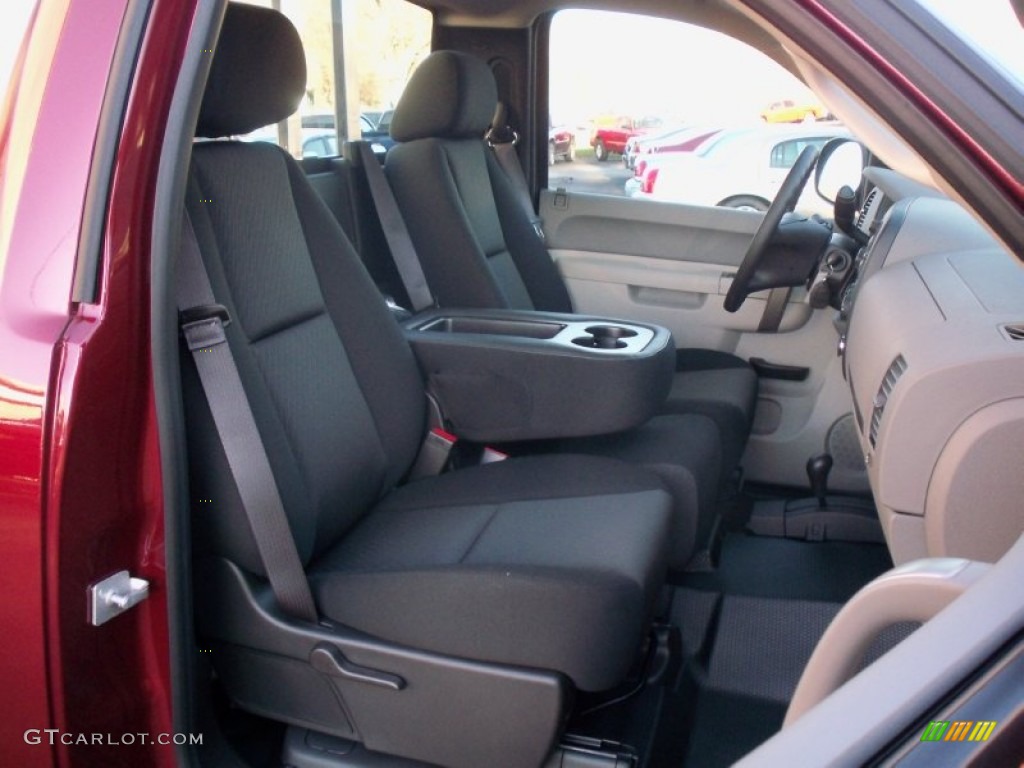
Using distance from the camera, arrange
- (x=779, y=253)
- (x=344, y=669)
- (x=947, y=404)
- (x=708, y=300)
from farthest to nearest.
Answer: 1. (x=708, y=300)
2. (x=779, y=253)
3. (x=344, y=669)
4. (x=947, y=404)

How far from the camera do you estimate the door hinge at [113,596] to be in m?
1.12

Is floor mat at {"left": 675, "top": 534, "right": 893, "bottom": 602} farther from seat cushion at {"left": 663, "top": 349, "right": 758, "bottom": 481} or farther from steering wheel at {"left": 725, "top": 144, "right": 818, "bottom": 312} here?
steering wheel at {"left": 725, "top": 144, "right": 818, "bottom": 312}

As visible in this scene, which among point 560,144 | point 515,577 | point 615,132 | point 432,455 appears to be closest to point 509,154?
point 560,144

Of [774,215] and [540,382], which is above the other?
[774,215]

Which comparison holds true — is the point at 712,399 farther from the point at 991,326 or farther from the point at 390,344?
the point at 991,326

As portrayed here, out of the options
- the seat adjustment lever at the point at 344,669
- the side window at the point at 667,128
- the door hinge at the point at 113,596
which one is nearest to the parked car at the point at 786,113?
the side window at the point at 667,128

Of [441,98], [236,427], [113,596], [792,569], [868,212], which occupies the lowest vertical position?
[792,569]

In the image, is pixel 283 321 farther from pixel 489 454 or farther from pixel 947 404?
pixel 947 404

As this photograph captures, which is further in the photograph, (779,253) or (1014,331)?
(779,253)

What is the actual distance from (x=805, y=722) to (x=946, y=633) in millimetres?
114

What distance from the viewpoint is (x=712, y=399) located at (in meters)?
2.44

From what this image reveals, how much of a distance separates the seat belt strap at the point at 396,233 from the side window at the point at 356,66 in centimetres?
19

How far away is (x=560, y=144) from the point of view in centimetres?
337

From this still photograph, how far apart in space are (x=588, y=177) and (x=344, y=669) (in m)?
2.40
